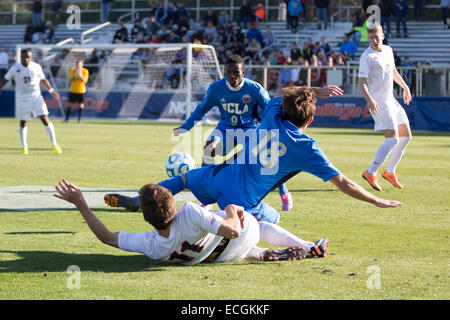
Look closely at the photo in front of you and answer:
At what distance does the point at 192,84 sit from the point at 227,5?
11.0m

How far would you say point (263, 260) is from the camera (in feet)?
20.2

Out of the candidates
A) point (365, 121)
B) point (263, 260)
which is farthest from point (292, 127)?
point (365, 121)

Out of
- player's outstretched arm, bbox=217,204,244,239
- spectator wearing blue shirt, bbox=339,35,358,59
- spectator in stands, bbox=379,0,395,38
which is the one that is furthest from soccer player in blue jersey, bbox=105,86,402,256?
spectator in stands, bbox=379,0,395,38

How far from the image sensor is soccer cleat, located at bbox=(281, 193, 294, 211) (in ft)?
29.3

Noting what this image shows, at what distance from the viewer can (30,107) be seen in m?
16.9

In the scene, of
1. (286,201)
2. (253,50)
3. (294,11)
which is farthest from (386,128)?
(294,11)

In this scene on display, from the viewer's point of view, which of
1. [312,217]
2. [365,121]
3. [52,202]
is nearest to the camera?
[312,217]

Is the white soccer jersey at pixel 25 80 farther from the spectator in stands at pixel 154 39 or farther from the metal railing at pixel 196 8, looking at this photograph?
the metal railing at pixel 196 8

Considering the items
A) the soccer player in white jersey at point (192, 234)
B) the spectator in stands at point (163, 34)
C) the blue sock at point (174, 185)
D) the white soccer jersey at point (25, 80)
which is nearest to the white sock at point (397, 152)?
the soccer player in white jersey at point (192, 234)

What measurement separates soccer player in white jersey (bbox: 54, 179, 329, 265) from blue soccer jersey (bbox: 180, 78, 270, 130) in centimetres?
372

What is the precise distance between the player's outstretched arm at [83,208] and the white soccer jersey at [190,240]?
0.10m

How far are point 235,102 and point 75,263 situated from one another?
4.51 metres

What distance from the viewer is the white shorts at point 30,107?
1681cm
